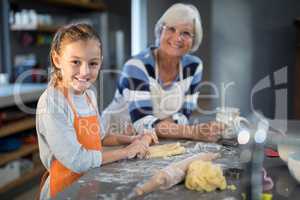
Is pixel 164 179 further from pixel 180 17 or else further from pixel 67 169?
pixel 180 17

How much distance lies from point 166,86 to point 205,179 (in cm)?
48

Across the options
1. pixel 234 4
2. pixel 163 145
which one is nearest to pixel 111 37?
pixel 234 4

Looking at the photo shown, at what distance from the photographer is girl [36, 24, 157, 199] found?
51 cm

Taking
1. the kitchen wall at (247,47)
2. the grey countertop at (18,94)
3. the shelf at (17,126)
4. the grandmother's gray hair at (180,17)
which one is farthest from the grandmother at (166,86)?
the shelf at (17,126)

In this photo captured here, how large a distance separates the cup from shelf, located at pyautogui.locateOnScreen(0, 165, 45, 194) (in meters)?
0.89

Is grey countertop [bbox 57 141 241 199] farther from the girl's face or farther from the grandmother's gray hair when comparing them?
the grandmother's gray hair

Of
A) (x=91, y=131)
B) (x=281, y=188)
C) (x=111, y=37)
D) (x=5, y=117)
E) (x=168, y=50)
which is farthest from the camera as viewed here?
(x=111, y=37)

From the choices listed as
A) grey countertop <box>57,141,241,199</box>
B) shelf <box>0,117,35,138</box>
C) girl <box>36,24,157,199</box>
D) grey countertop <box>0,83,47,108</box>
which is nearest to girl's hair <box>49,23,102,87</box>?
girl <box>36,24,157,199</box>

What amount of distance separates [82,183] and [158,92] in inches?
18.0

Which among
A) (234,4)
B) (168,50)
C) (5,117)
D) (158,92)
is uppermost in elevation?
(234,4)

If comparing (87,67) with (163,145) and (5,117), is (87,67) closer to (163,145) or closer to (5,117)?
(163,145)

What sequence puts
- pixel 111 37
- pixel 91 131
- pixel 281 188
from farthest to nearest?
pixel 111 37
pixel 91 131
pixel 281 188

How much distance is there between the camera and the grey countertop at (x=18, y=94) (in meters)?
1.25

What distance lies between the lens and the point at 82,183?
0.48 metres
